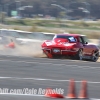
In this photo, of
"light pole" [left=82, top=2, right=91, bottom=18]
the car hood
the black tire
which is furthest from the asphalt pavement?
"light pole" [left=82, top=2, right=91, bottom=18]

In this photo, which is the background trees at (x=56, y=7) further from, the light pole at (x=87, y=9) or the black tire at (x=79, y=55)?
Result: the black tire at (x=79, y=55)

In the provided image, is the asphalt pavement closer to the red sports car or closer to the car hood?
the red sports car

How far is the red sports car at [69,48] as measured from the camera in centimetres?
2350

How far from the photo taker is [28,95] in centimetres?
1081

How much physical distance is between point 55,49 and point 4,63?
4.57 metres

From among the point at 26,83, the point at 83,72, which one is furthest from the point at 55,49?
the point at 26,83

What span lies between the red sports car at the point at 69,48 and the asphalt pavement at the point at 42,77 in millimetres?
3102

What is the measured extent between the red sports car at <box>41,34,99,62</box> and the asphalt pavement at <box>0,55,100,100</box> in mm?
3102

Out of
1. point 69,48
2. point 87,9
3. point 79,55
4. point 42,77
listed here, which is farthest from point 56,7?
point 42,77

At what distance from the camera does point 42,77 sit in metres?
15.2

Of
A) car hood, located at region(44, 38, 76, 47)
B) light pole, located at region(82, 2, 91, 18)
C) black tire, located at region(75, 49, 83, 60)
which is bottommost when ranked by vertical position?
light pole, located at region(82, 2, 91, 18)

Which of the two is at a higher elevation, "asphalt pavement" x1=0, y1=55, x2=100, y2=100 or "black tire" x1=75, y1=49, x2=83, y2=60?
"asphalt pavement" x1=0, y1=55, x2=100, y2=100

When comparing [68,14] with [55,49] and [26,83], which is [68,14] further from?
[26,83]

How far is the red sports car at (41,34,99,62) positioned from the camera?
2350 centimetres
